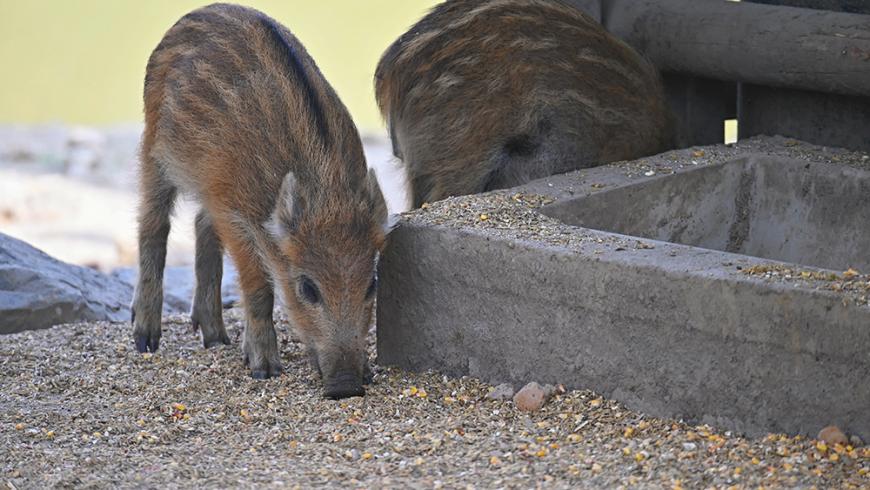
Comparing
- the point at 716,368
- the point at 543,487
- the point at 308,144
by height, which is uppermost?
the point at 308,144

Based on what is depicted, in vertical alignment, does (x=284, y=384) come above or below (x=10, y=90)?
below

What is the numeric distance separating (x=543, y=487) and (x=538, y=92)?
2333 mm

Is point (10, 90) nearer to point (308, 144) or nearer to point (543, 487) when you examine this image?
point (308, 144)

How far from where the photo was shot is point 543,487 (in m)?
3.41

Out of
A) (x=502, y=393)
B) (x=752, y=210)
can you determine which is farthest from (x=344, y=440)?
(x=752, y=210)

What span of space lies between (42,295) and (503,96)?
2057mm

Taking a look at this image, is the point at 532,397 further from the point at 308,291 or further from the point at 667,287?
the point at 308,291

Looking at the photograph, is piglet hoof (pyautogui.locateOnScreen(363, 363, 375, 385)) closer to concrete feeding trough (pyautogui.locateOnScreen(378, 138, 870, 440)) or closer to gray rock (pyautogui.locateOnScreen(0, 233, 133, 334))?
concrete feeding trough (pyautogui.locateOnScreen(378, 138, 870, 440))

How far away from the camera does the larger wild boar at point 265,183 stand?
4379mm

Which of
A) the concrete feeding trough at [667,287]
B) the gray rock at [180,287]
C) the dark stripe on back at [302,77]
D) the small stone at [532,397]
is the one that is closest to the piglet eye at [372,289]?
the concrete feeding trough at [667,287]

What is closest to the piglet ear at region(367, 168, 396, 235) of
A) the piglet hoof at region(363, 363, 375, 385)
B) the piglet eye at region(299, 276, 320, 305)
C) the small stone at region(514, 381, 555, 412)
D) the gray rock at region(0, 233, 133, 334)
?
the piglet eye at region(299, 276, 320, 305)

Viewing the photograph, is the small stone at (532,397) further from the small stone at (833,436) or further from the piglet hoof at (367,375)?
the small stone at (833,436)

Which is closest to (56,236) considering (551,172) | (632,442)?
(551,172)

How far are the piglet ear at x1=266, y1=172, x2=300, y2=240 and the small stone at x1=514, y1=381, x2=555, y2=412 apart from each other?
91 centimetres
